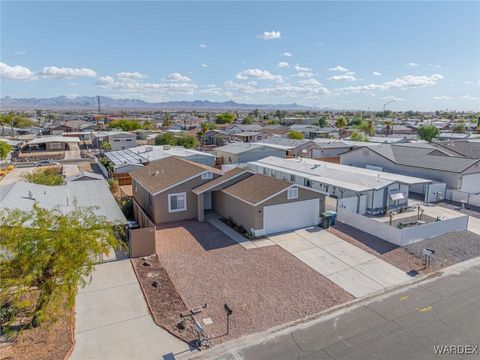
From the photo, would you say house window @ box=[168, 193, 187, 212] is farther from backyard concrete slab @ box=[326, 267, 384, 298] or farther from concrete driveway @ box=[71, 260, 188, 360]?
backyard concrete slab @ box=[326, 267, 384, 298]

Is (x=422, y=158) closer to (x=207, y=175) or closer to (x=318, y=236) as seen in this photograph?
(x=318, y=236)

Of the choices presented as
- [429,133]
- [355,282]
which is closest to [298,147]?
[429,133]

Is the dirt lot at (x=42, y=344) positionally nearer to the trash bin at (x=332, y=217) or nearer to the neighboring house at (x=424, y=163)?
the trash bin at (x=332, y=217)

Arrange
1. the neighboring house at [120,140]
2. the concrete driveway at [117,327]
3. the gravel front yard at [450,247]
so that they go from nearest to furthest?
1. the concrete driveway at [117,327]
2. the gravel front yard at [450,247]
3. the neighboring house at [120,140]

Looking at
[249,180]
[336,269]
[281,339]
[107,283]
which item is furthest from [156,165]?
[281,339]

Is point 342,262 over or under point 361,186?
under

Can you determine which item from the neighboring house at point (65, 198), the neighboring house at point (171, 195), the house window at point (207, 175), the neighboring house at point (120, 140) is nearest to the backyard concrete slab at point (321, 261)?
the neighboring house at point (171, 195)
